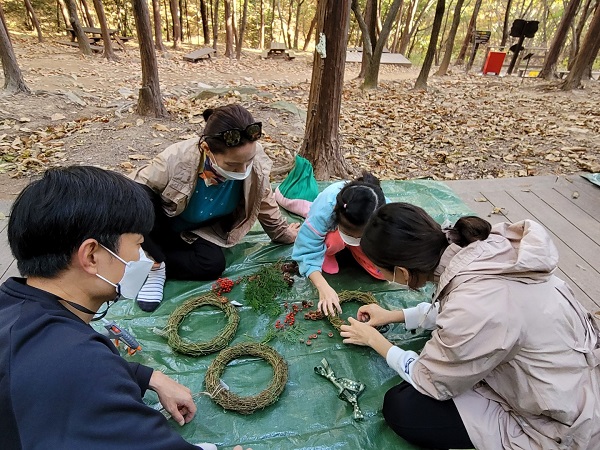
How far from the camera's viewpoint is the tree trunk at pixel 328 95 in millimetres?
3387

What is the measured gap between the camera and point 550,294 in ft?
4.48

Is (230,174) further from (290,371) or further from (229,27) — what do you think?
(229,27)

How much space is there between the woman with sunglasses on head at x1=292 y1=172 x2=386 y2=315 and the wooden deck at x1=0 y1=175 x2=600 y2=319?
61.0 inches

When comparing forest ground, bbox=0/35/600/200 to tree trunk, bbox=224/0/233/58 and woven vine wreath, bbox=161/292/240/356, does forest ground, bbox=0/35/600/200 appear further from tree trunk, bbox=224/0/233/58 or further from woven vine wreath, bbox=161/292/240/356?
tree trunk, bbox=224/0/233/58

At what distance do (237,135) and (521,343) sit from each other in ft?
5.33

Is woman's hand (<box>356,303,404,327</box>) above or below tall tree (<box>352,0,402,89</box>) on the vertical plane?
below

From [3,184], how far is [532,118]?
7876 mm

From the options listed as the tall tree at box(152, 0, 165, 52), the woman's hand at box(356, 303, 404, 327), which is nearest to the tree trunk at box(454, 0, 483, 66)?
the tall tree at box(152, 0, 165, 52)

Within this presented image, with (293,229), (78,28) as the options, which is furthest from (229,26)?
(293,229)

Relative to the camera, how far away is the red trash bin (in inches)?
501

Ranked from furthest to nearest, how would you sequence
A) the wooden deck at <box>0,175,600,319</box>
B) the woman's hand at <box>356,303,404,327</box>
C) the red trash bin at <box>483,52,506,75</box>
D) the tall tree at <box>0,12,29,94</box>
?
the red trash bin at <box>483,52,506,75</box> < the tall tree at <box>0,12,29,94</box> < the wooden deck at <box>0,175,600,319</box> < the woman's hand at <box>356,303,404,327</box>

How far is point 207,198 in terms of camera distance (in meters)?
2.49

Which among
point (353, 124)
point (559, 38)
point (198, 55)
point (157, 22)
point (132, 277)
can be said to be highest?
point (559, 38)

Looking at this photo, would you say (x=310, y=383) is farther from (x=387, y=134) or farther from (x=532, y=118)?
(x=532, y=118)
